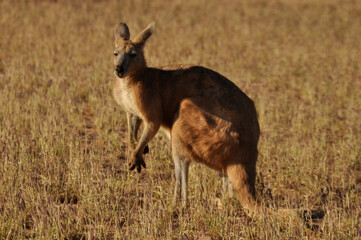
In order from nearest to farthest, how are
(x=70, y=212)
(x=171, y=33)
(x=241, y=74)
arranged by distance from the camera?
(x=70, y=212) → (x=241, y=74) → (x=171, y=33)

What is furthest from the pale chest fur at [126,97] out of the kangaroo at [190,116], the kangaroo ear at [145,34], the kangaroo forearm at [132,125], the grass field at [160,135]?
the grass field at [160,135]

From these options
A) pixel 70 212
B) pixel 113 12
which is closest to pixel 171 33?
pixel 113 12

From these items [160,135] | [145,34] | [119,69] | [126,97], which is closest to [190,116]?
[126,97]

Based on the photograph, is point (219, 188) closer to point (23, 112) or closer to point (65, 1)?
point (23, 112)

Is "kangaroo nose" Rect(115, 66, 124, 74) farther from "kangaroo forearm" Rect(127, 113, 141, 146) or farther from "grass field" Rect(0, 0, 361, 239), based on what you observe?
"grass field" Rect(0, 0, 361, 239)

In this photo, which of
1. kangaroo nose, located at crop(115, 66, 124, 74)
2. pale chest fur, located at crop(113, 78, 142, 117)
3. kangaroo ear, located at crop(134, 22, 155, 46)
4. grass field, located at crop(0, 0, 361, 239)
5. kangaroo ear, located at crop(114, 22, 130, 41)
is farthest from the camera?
kangaroo ear, located at crop(114, 22, 130, 41)

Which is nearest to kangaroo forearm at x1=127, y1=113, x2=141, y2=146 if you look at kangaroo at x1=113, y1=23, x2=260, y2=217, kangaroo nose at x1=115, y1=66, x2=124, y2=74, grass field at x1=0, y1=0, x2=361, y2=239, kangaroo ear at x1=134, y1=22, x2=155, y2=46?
kangaroo at x1=113, y1=23, x2=260, y2=217

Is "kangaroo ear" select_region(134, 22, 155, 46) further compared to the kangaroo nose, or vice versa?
"kangaroo ear" select_region(134, 22, 155, 46)

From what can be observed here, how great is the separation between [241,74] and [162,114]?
6056 millimetres

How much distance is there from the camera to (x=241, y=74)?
1070 cm

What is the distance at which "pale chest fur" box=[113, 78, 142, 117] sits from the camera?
4.93m

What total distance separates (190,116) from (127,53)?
3.15 feet

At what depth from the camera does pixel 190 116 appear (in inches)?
186

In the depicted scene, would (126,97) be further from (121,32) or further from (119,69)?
(121,32)
